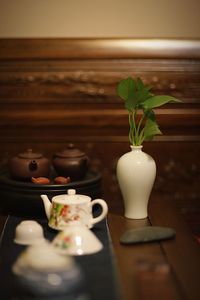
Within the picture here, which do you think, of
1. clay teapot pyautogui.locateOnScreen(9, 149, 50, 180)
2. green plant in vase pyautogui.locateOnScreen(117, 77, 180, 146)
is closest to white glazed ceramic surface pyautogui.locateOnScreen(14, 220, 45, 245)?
clay teapot pyautogui.locateOnScreen(9, 149, 50, 180)

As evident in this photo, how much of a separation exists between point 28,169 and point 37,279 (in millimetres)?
760

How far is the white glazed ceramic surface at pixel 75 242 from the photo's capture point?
1350 millimetres

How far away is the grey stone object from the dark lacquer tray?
30 centimetres

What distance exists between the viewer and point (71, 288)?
44.5 inches

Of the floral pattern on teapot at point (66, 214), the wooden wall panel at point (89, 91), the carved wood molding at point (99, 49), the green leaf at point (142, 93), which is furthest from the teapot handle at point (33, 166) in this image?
the carved wood molding at point (99, 49)

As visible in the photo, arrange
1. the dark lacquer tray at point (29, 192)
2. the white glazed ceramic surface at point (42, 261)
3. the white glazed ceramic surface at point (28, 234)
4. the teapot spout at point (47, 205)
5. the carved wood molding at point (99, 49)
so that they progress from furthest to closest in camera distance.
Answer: the carved wood molding at point (99, 49), the dark lacquer tray at point (29, 192), the teapot spout at point (47, 205), the white glazed ceramic surface at point (28, 234), the white glazed ceramic surface at point (42, 261)

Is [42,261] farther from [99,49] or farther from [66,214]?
[99,49]

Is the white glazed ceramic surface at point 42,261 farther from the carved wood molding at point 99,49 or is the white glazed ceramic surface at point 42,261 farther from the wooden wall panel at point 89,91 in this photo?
the carved wood molding at point 99,49

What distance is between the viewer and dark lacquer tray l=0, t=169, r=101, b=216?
1768 mm

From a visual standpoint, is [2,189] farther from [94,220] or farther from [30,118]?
[30,118]

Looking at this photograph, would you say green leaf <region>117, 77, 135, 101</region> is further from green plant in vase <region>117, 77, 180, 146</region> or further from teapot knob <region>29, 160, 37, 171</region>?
teapot knob <region>29, 160, 37, 171</region>

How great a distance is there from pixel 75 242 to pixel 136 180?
489 millimetres

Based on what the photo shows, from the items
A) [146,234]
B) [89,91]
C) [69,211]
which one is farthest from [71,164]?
[89,91]

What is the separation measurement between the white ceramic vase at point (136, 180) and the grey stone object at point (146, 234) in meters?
0.23
